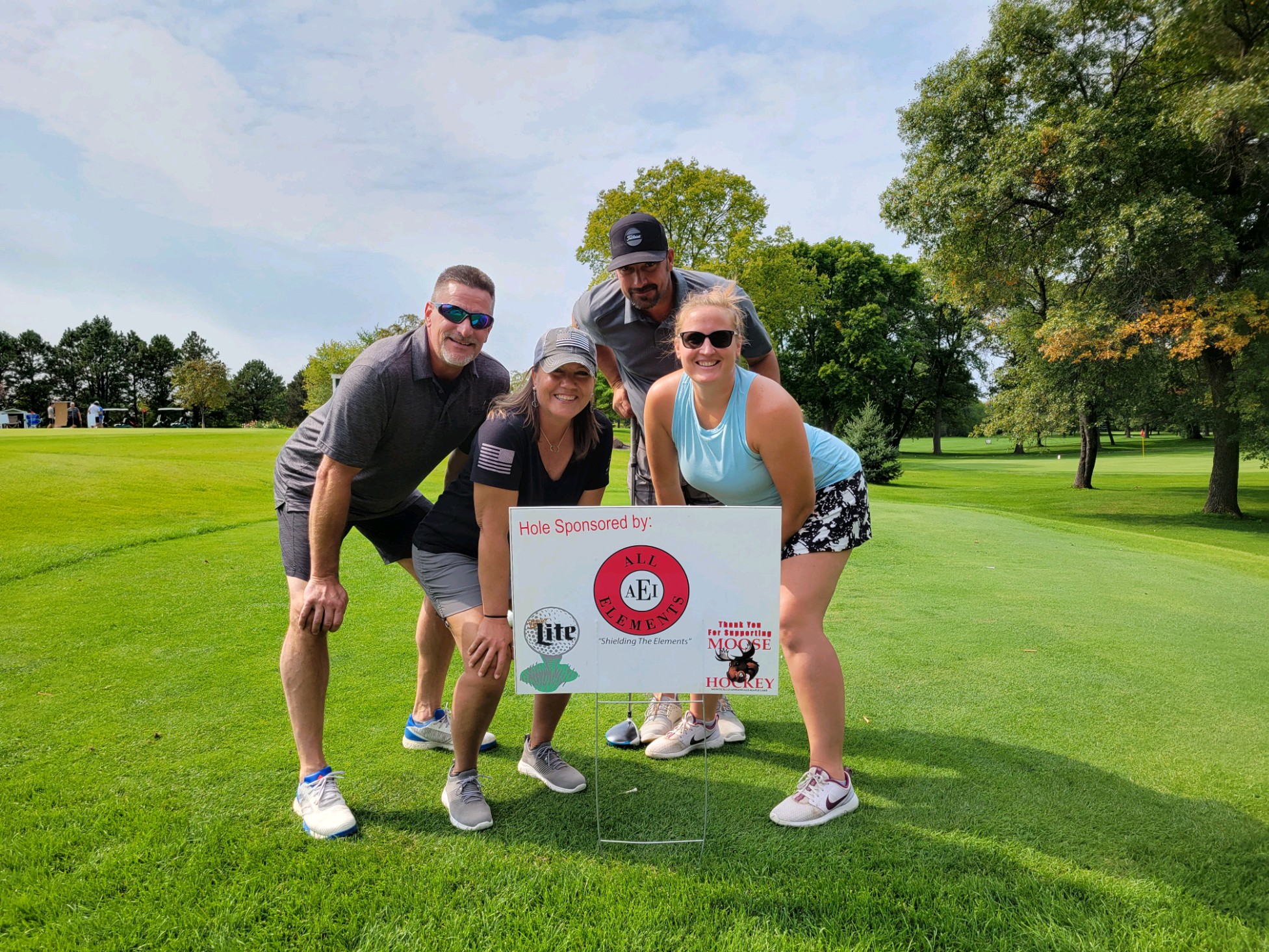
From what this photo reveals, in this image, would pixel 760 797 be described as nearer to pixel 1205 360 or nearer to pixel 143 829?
pixel 143 829

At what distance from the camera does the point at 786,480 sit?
262cm

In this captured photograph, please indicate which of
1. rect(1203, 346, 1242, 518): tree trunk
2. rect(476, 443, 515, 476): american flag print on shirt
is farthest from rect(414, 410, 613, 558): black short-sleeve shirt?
rect(1203, 346, 1242, 518): tree trunk

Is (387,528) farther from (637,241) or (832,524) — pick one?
(832,524)

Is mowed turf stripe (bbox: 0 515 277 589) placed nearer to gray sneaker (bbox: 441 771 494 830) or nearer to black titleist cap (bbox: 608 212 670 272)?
gray sneaker (bbox: 441 771 494 830)

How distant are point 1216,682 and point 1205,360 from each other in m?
16.3

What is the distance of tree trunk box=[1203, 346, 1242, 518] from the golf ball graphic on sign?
1799cm

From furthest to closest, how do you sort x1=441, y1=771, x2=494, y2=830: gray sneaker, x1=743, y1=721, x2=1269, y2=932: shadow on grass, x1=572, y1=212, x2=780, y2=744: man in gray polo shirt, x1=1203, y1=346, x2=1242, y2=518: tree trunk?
x1=1203, y1=346, x2=1242, y2=518: tree trunk
x1=572, y1=212, x2=780, y2=744: man in gray polo shirt
x1=441, y1=771, x2=494, y2=830: gray sneaker
x1=743, y1=721, x2=1269, y2=932: shadow on grass

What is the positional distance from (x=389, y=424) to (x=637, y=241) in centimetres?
132

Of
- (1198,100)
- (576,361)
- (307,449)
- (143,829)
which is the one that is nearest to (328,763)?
(143,829)

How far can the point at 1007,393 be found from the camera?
19.2 meters

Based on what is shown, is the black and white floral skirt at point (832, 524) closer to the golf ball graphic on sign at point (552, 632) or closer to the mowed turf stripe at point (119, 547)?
the golf ball graphic on sign at point (552, 632)

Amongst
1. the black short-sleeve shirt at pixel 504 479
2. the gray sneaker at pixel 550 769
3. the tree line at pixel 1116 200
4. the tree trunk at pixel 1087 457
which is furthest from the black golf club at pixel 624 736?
the tree trunk at pixel 1087 457

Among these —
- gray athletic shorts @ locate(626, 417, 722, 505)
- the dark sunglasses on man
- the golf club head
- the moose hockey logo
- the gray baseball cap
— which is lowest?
the golf club head

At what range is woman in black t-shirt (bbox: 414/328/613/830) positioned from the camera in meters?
2.60
